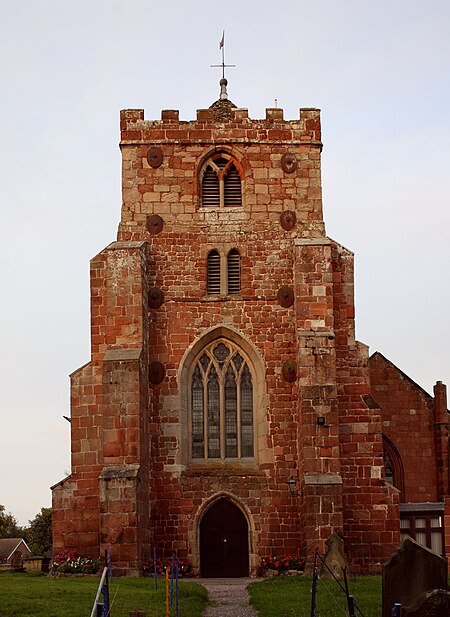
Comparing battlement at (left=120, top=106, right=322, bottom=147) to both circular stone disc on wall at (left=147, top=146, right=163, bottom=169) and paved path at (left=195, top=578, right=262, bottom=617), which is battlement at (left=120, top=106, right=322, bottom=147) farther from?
paved path at (left=195, top=578, right=262, bottom=617)

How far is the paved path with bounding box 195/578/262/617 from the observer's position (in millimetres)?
18516

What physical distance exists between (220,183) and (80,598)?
14335 mm

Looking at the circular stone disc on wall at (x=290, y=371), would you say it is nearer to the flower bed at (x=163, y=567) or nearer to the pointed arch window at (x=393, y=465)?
the flower bed at (x=163, y=567)

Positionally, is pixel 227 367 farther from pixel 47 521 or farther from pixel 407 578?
pixel 47 521

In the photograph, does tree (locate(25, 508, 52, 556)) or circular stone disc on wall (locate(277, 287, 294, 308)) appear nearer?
circular stone disc on wall (locate(277, 287, 294, 308))

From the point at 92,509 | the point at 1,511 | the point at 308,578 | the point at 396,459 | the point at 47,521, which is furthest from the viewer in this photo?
the point at 1,511

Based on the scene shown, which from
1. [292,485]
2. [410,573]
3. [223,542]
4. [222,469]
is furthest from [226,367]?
[410,573]

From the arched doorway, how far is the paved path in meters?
0.74

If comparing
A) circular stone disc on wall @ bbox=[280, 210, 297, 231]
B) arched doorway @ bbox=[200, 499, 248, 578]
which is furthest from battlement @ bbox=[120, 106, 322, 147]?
arched doorway @ bbox=[200, 499, 248, 578]

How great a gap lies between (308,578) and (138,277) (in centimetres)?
863

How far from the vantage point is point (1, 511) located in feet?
299

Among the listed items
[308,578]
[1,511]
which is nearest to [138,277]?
[308,578]

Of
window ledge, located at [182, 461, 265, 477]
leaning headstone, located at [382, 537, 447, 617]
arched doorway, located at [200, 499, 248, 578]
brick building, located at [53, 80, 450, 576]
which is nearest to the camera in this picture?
leaning headstone, located at [382, 537, 447, 617]

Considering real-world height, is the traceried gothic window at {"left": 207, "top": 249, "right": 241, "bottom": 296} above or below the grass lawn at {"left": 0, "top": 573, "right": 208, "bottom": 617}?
above
